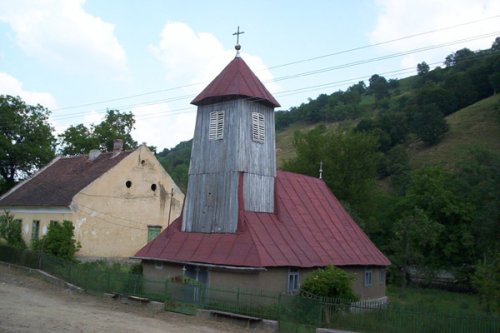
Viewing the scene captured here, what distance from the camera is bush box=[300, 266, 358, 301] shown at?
20422mm

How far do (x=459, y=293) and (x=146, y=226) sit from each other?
24.1 m

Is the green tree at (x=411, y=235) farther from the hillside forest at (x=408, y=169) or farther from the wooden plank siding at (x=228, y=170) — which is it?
the wooden plank siding at (x=228, y=170)

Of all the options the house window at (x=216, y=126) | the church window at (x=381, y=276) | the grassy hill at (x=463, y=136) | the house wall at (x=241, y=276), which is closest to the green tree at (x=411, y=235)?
the church window at (x=381, y=276)

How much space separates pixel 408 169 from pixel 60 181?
154 feet

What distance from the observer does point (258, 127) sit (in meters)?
24.9

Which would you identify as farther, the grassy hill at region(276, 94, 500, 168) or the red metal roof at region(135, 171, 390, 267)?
the grassy hill at region(276, 94, 500, 168)

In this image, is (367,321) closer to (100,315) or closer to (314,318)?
(314,318)

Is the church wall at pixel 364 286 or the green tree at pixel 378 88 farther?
the green tree at pixel 378 88

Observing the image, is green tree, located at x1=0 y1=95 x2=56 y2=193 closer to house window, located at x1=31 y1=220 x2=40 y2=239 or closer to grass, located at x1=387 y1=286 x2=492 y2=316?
house window, located at x1=31 y1=220 x2=40 y2=239

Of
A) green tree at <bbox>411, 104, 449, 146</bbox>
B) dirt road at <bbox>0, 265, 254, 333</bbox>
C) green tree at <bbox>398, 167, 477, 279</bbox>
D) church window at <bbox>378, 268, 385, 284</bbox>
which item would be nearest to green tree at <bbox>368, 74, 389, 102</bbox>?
green tree at <bbox>411, 104, 449, 146</bbox>

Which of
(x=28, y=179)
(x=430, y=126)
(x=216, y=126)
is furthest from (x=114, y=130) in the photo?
(x=430, y=126)

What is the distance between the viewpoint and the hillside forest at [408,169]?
1415 inches

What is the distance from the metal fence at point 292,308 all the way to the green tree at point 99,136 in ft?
83.8

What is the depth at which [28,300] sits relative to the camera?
20469 millimetres
